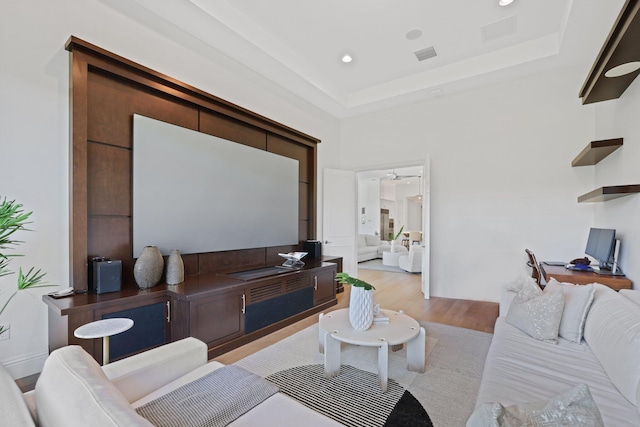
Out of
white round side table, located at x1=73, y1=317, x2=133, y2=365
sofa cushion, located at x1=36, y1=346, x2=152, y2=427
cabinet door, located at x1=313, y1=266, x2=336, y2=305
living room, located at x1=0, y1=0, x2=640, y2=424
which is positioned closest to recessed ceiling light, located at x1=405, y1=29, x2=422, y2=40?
living room, located at x1=0, y1=0, x2=640, y2=424

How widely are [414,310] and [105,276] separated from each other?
12.1 ft

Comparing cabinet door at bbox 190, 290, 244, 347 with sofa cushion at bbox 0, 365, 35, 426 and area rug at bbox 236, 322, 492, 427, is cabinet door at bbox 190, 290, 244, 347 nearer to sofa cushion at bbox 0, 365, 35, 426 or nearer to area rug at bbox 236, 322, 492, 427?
area rug at bbox 236, 322, 492, 427

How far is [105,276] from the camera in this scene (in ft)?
8.21

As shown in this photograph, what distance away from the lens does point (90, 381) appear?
88 centimetres

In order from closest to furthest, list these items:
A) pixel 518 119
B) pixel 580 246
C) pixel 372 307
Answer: pixel 372 307
pixel 580 246
pixel 518 119

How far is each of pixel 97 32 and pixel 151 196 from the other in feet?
5.11

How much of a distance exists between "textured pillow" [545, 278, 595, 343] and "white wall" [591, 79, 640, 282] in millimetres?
799

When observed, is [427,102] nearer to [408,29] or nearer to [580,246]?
[408,29]

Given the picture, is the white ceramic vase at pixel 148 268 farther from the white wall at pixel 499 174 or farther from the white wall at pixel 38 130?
the white wall at pixel 499 174

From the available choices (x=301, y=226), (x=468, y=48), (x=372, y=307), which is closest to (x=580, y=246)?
(x=468, y=48)

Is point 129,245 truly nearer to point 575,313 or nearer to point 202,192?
point 202,192

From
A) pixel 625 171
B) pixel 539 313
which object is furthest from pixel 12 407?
pixel 625 171

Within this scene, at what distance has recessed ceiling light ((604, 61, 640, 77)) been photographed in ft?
7.79

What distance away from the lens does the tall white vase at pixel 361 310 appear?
2.40 m
